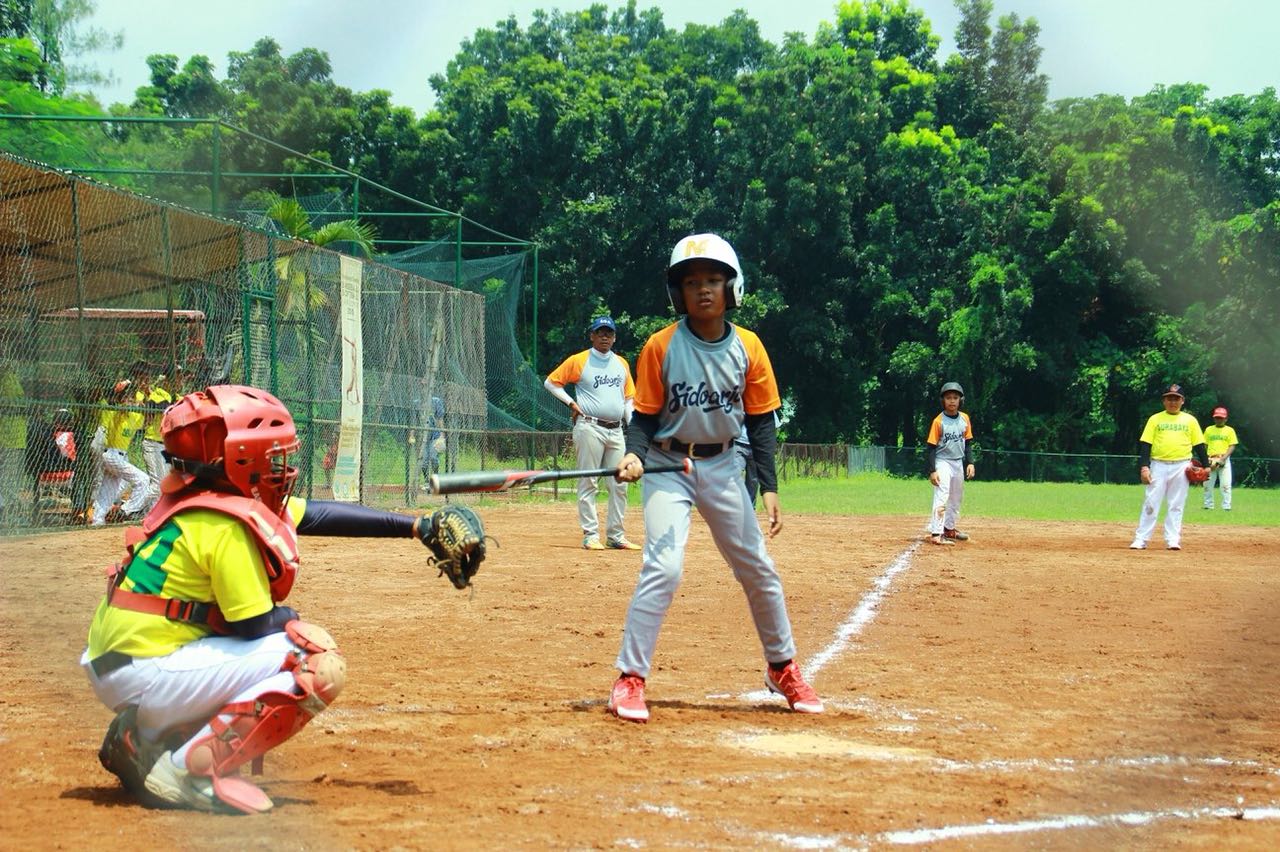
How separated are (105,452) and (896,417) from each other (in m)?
38.2

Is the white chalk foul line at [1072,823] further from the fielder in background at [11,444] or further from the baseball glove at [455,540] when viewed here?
the fielder in background at [11,444]

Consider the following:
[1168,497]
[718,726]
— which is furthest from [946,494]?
[718,726]

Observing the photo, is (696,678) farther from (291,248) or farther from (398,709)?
(291,248)

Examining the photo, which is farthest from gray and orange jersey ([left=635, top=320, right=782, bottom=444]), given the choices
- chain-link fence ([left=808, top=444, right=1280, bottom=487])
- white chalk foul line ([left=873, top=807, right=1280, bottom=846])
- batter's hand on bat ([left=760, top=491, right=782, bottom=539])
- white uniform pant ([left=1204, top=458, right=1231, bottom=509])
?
chain-link fence ([left=808, top=444, right=1280, bottom=487])

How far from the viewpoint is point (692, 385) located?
18.8 ft

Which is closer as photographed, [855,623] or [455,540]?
[455,540]

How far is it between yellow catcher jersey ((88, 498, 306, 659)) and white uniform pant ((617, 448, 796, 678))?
6.60 ft

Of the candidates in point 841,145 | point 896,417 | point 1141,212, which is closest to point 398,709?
point 1141,212

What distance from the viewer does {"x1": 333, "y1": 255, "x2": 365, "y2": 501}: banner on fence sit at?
17.2 metres

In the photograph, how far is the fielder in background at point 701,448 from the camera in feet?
18.6

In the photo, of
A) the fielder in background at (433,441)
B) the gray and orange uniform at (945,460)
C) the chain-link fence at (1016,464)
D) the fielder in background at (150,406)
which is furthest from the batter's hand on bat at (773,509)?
the chain-link fence at (1016,464)

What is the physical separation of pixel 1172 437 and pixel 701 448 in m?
10.8

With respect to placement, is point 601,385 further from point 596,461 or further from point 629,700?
point 629,700

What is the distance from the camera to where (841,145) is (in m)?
43.3
